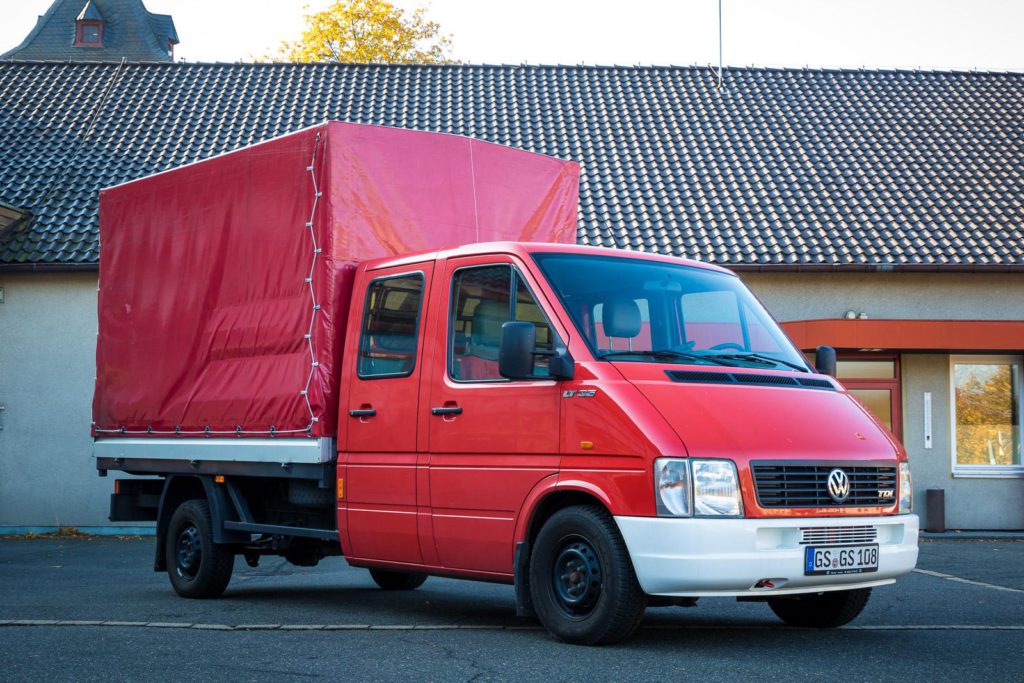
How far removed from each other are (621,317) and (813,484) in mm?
1478

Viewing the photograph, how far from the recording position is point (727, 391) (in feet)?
23.6

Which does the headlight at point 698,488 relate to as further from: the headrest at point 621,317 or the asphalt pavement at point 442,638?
the headrest at point 621,317

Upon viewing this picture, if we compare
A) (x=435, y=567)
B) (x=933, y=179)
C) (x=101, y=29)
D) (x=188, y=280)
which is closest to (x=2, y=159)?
A: (x=188, y=280)

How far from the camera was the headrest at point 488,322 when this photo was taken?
7867 mm

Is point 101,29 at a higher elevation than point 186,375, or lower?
higher

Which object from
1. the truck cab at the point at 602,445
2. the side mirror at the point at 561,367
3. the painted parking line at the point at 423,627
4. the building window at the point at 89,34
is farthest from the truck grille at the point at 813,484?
the building window at the point at 89,34

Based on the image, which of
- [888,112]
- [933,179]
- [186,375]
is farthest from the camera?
[888,112]

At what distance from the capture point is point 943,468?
20.8 metres

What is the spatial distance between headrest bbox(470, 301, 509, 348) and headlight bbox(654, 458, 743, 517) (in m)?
1.50

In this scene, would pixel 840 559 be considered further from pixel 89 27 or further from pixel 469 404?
pixel 89 27

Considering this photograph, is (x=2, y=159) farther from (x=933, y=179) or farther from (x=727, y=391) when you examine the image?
(x=727, y=391)

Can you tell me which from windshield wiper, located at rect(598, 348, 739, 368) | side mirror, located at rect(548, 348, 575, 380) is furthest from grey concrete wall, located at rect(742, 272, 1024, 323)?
side mirror, located at rect(548, 348, 575, 380)

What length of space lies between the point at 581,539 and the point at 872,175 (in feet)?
58.5

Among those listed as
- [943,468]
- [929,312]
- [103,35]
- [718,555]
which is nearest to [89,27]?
[103,35]
